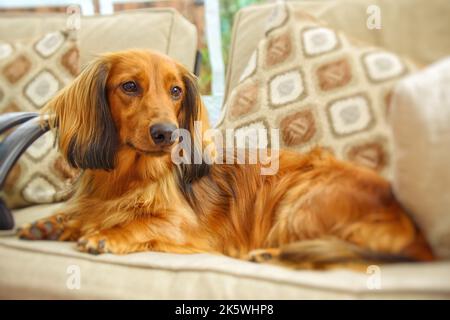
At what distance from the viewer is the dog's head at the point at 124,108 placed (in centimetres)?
115

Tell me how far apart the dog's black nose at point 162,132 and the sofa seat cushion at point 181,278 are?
0.92 ft

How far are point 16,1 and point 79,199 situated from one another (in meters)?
1.77

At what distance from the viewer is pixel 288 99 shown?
130cm

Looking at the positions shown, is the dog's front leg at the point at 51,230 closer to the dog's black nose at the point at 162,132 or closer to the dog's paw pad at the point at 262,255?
the dog's black nose at the point at 162,132

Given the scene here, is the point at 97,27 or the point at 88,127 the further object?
the point at 97,27

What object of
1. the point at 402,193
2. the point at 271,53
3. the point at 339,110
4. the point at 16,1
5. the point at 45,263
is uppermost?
the point at 16,1

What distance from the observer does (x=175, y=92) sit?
48.4 inches

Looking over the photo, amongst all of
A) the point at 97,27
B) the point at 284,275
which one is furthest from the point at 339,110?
the point at 97,27

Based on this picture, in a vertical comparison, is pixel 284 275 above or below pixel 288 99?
below

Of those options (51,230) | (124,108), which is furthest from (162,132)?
(51,230)

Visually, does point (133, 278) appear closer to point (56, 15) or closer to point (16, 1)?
point (56, 15)

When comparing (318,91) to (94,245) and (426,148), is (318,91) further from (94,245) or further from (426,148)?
(94,245)

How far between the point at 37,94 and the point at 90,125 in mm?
427

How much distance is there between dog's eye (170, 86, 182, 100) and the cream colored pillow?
55cm
